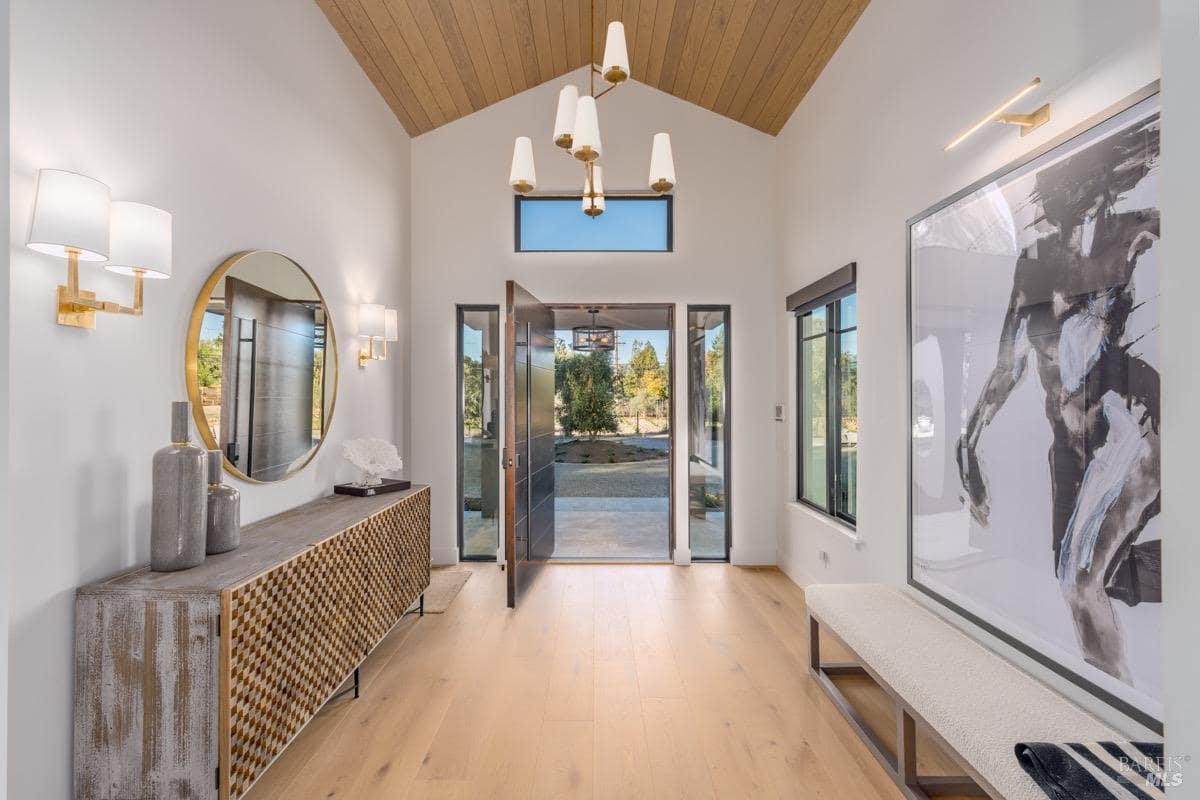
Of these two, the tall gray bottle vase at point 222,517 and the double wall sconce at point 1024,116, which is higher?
the double wall sconce at point 1024,116

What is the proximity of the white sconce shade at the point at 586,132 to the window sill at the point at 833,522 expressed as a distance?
97.0 inches

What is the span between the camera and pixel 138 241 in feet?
5.85

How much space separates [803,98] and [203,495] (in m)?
4.26

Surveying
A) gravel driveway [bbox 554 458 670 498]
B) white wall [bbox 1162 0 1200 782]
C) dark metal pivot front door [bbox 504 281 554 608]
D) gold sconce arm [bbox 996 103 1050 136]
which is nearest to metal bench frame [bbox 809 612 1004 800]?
white wall [bbox 1162 0 1200 782]

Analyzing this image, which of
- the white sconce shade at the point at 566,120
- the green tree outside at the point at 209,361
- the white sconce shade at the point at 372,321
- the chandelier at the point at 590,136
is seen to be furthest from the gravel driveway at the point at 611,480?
the green tree outside at the point at 209,361

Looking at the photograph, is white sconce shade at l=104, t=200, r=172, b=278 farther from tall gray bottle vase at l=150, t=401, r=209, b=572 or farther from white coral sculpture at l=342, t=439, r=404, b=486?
white coral sculpture at l=342, t=439, r=404, b=486

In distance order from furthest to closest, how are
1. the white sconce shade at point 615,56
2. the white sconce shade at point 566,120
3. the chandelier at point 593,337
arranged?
the chandelier at point 593,337, the white sconce shade at point 566,120, the white sconce shade at point 615,56

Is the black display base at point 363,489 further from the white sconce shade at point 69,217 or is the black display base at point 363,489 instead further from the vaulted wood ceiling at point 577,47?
the vaulted wood ceiling at point 577,47

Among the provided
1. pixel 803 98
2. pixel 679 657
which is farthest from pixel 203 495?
pixel 803 98

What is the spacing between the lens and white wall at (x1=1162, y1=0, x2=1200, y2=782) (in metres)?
0.54

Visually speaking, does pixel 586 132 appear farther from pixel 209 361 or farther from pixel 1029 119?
pixel 209 361

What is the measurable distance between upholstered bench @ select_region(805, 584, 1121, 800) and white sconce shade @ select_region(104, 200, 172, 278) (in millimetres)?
2788

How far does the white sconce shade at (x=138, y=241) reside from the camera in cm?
176

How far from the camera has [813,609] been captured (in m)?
2.73
